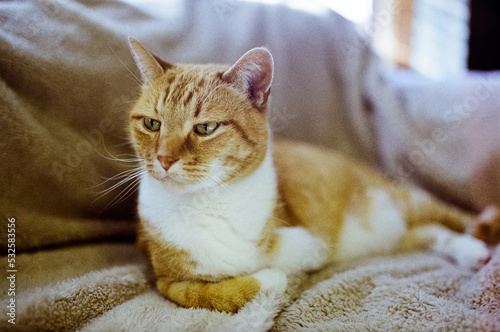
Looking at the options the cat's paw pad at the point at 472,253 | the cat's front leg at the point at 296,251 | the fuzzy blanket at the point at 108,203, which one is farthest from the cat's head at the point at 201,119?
the cat's paw pad at the point at 472,253

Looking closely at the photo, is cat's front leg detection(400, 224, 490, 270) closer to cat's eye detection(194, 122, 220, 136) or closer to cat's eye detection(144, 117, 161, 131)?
cat's eye detection(194, 122, 220, 136)

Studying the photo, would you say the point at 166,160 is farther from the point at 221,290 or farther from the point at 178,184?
the point at 221,290

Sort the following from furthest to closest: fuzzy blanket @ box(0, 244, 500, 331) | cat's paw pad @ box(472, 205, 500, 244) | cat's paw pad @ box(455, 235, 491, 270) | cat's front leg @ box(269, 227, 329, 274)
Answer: cat's paw pad @ box(472, 205, 500, 244), cat's paw pad @ box(455, 235, 491, 270), cat's front leg @ box(269, 227, 329, 274), fuzzy blanket @ box(0, 244, 500, 331)

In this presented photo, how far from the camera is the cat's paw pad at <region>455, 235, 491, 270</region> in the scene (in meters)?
1.32

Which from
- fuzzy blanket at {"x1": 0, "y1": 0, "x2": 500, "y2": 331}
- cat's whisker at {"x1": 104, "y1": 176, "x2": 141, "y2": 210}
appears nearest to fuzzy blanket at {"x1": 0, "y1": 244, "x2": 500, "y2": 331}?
fuzzy blanket at {"x1": 0, "y1": 0, "x2": 500, "y2": 331}

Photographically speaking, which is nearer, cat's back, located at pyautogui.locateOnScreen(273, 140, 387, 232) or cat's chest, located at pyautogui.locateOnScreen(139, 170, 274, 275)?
cat's chest, located at pyautogui.locateOnScreen(139, 170, 274, 275)

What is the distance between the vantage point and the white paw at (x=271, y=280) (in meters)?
1.05

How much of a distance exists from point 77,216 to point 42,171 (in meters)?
0.24

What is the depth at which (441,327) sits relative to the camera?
900mm

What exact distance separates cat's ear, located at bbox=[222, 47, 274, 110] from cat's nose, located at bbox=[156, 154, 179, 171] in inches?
13.0

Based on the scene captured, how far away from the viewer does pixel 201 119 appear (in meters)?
1.02

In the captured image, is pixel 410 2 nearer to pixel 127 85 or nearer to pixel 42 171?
pixel 127 85

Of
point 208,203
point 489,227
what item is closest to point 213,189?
point 208,203

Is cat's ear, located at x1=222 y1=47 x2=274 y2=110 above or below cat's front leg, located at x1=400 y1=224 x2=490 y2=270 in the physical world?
above
